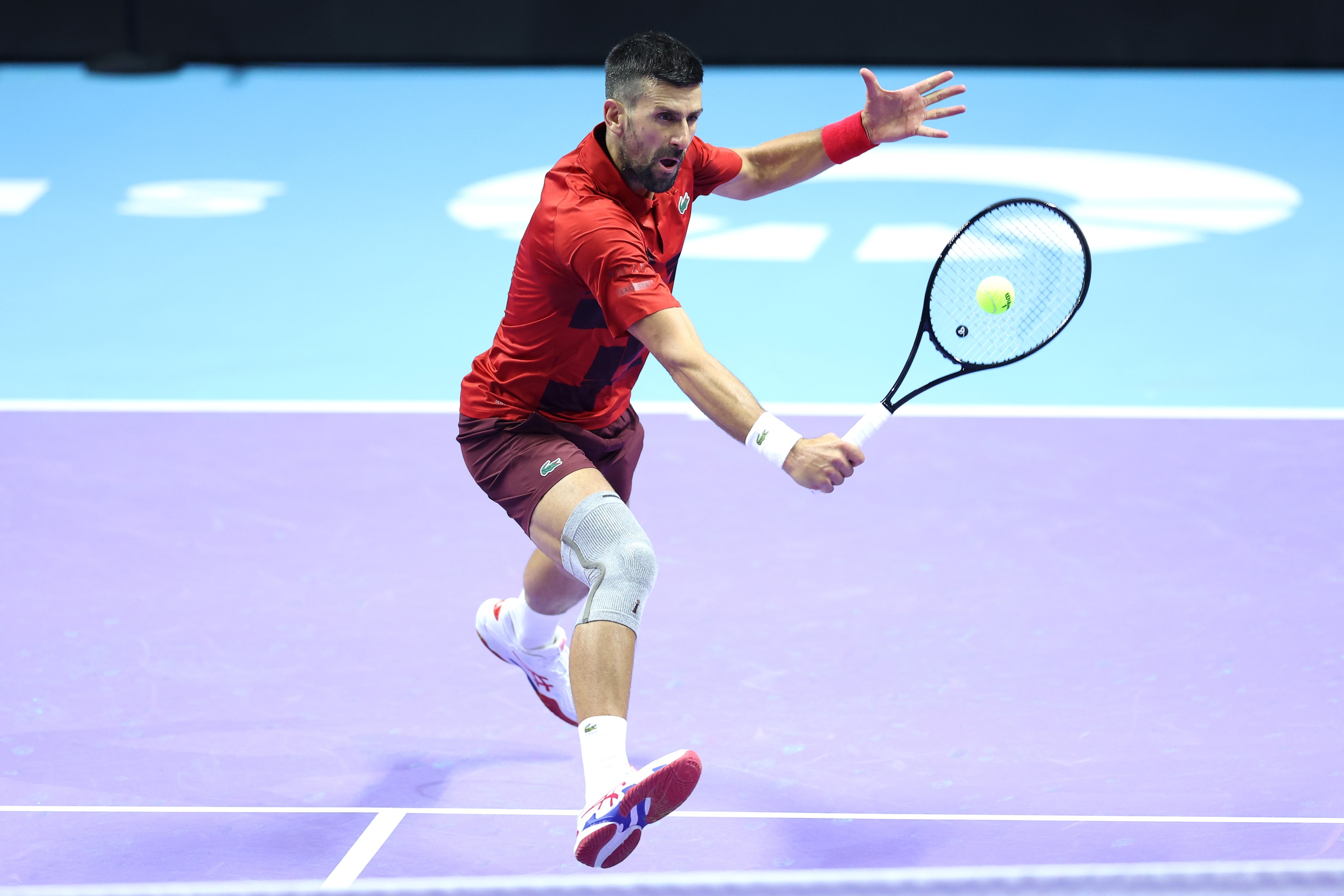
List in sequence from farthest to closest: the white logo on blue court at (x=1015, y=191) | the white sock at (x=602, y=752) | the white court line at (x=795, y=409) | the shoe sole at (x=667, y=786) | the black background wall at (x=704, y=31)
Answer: the black background wall at (x=704, y=31)
the white logo on blue court at (x=1015, y=191)
the white court line at (x=795, y=409)
the white sock at (x=602, y=752)
the shoe sole at (x=667, y=786)

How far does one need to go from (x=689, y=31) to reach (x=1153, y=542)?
373 inches

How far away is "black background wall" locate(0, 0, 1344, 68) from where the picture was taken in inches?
547

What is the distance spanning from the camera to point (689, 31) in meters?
14.2

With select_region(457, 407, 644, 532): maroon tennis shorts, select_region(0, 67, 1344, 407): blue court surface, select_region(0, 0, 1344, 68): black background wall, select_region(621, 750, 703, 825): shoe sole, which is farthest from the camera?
select_region(0, 0, 1344, 68): black background wall

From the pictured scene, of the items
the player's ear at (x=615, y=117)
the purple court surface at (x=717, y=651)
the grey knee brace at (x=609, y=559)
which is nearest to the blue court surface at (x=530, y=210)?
the purple court surface at (x=717, y=651)

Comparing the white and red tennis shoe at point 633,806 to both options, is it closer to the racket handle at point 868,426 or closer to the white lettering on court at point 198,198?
the racket handle at point 868,426

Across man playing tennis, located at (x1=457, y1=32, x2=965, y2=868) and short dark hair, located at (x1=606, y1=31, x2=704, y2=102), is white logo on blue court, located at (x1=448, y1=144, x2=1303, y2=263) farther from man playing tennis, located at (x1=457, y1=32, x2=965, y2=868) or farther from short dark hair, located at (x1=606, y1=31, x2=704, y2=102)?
short dark hair, located at (x1=606, y1=31, x2=704, y2=102)

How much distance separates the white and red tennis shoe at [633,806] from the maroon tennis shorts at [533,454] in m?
0.88

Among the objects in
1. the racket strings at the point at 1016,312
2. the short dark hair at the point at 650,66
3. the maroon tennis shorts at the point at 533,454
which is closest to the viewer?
the short dark hair at the point at 650,66

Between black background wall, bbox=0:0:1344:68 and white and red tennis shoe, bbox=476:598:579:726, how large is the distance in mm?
10196

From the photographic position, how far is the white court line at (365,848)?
382cm

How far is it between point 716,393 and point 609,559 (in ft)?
1.53

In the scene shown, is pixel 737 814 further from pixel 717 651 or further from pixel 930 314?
pixel 930 314

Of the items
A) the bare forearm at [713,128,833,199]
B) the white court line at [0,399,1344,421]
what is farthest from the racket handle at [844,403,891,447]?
the white court line at [0,399,1344,421]
